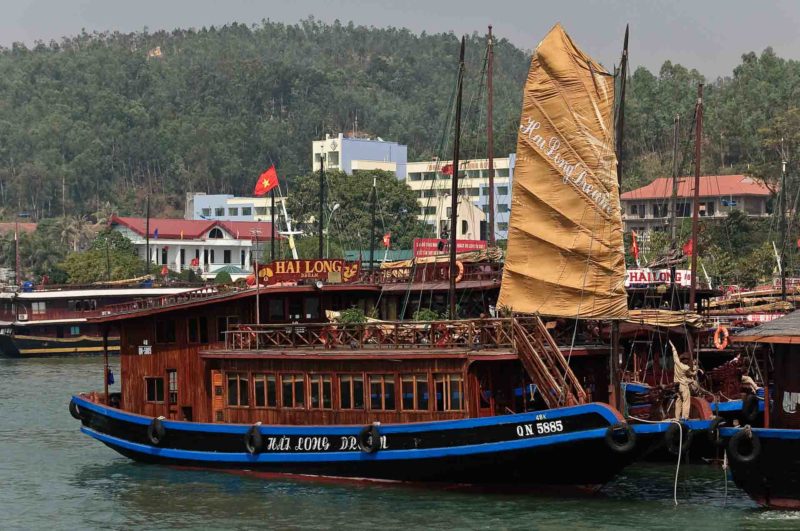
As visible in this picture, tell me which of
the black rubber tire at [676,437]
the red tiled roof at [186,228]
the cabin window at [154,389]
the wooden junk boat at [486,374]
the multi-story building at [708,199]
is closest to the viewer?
the black rubber tire at [676,437]

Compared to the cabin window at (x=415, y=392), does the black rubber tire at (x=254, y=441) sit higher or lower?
lower

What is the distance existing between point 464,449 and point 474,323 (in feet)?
7.34

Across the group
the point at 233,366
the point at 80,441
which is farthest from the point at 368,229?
the point at 233,366

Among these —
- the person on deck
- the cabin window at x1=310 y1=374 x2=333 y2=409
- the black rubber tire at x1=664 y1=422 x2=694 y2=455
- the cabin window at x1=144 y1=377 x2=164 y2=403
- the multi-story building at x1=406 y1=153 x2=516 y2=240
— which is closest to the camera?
the black rubber tire at x1=664 y1=422 x2=694 y2=455

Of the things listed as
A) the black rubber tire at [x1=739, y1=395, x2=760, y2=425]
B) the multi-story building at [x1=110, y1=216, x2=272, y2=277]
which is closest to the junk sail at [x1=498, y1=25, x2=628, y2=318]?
the black rubber tire at [x1=739, y1=395, x2=760, y2=425]

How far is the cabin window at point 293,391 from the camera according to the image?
26.7 m

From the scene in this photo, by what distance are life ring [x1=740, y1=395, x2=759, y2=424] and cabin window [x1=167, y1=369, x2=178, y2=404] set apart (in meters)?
11.2

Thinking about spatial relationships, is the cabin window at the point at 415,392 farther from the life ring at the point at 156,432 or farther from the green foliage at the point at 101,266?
the green foliage at the point at 101,266

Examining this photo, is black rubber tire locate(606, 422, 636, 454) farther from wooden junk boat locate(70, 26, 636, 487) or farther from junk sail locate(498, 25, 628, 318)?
junk sail locate(498, 25, 628, 318)

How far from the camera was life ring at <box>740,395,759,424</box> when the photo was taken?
26.2 metres

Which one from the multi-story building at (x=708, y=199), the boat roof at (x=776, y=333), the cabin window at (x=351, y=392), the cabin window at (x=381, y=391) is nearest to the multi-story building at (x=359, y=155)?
the multi-story building at (x=708, y=199)

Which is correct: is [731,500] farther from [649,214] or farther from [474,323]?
[649,214]

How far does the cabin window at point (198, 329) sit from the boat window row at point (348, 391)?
1528 millimetres

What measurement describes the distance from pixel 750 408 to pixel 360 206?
240ft
